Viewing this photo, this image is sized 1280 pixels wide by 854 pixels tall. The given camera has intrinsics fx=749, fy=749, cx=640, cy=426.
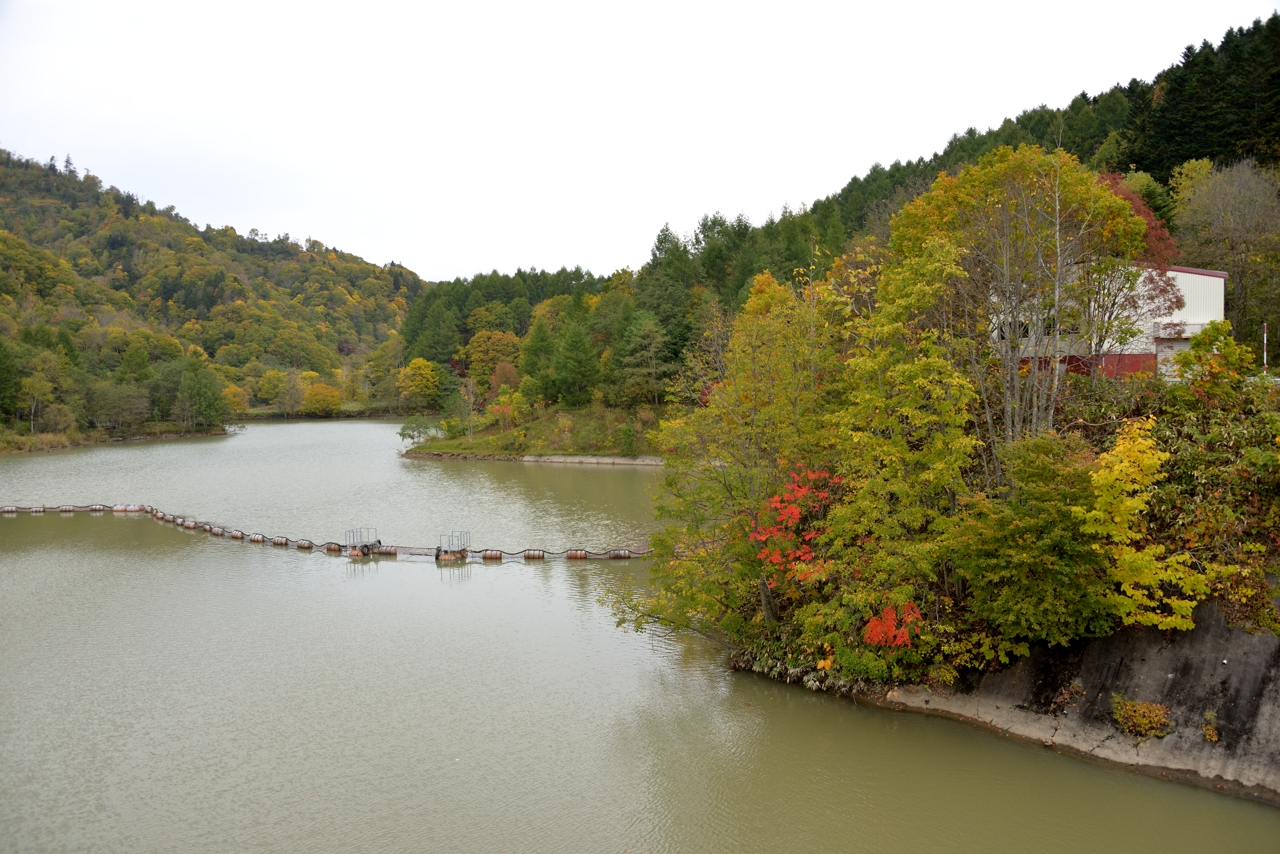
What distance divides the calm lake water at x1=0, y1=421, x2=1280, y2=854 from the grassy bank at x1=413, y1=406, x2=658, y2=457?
26585 mm

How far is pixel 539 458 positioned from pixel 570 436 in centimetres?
281

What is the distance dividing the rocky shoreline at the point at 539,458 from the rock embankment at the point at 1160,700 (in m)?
35.8

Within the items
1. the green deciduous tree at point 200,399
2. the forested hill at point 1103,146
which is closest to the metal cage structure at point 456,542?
the forested hill at point 1103,146

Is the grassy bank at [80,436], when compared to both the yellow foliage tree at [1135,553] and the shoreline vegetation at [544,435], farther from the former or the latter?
the yellow foliage tree at [1135,553]

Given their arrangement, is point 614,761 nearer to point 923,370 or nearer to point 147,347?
point 923,370

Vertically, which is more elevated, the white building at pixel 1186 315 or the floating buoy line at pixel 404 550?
the white building at pixel 1186 315

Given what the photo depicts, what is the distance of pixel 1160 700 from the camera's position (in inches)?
464

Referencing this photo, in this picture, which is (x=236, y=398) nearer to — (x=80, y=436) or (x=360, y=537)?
(x=80, y=436)

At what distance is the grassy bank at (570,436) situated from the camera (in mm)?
52219

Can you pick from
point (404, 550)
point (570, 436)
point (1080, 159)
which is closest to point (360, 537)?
point (404, 550)

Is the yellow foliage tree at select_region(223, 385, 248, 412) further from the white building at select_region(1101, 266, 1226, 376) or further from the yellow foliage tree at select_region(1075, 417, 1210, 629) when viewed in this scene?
the yellow foliage tree at select_region(1075, 417, 1210, 629)

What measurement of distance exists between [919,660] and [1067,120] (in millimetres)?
53517

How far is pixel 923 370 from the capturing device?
47.2 ft

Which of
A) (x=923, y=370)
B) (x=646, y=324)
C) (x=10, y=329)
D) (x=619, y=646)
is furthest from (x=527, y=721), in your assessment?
(x=10, y=329)
